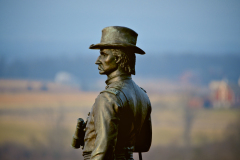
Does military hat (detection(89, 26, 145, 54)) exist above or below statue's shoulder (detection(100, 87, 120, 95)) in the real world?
above

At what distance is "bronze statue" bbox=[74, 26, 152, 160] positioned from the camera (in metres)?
6.76

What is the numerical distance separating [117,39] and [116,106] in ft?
3.91

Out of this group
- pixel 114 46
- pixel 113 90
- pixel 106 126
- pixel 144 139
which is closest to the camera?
pixel 106 126

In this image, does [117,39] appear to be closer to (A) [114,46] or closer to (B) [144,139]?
(A) [114,46]

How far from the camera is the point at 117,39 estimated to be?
7461 millimetres

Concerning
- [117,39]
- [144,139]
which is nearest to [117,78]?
[117,39]

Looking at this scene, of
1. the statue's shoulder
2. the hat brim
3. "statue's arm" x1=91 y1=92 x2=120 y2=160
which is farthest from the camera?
the hat brim

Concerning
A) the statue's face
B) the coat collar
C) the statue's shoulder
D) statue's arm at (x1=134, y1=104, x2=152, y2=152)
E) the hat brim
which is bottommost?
statue's arm at (x1=134, y1=104, x2=152, y2=152)

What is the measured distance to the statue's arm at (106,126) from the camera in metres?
6.66

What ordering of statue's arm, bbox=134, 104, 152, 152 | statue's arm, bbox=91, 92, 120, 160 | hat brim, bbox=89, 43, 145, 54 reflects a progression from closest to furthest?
statue's arm, bbox=91, 92, 120, 160 < hat brim, bbox=89, 43, 145, 54 < statue's arm, bbox=134, 104, 152, 152

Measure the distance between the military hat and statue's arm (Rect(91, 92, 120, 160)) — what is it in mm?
877

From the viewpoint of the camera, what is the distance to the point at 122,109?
22.8 feet

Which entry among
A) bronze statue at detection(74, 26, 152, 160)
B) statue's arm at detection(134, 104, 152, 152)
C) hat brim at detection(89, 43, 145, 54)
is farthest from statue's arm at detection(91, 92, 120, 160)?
statue's arm at detection(134, 104, 152, 152)

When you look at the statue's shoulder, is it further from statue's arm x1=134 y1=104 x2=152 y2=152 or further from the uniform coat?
statue's arm x1=134 y1=104 x2=152 y2=152
